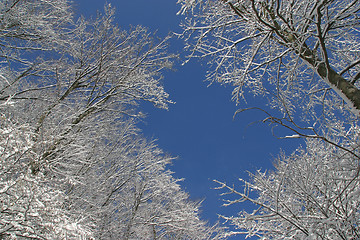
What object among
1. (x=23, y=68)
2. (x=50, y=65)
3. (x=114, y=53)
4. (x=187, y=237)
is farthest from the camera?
(x=187, y=237)

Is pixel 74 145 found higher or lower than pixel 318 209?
higher

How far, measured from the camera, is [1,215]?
11.4 ft

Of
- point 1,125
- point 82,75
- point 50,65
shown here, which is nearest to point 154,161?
point 82,75

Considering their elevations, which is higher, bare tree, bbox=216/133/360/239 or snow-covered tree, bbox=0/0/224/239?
snow-covered tree, bbox=0/0/224/239

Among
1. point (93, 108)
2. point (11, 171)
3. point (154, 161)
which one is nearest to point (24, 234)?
point (11, 171)

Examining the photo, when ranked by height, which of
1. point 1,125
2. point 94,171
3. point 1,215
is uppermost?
point 94,171

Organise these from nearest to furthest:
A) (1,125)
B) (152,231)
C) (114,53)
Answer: (1,125), (114,53), (152,231)

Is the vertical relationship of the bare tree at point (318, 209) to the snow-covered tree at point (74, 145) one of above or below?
below

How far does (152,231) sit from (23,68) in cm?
805

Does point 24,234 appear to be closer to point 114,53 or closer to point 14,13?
point 14,13

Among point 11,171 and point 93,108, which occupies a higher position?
point 93,108

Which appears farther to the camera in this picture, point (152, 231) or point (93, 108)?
point (152, 231)

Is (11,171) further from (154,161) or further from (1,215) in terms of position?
(154,161)

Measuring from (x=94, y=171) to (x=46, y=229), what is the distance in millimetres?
4846
